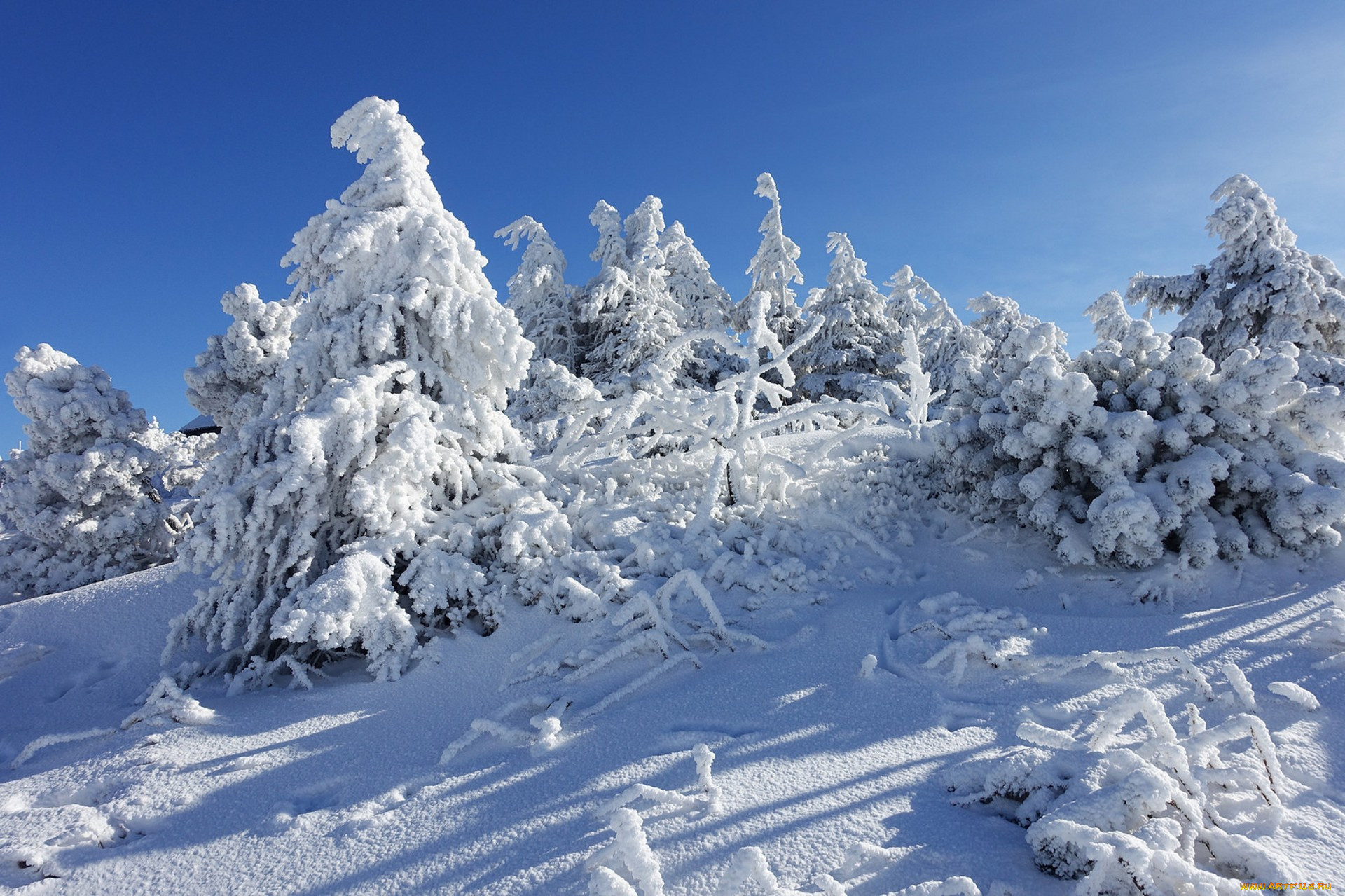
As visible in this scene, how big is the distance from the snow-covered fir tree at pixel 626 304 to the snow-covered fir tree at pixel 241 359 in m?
9.77

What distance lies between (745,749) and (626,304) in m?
18.6

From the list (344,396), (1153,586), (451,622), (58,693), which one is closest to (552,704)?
(451,622)

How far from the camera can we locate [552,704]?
12.1 feet

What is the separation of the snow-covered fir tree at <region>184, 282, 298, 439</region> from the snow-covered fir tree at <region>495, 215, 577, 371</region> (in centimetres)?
1088

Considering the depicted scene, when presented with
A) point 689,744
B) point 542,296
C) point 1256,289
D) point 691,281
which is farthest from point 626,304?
point 689,744

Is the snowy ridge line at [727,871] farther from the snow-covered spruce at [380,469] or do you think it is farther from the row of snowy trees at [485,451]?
the snow-covered spruce at [380,469]

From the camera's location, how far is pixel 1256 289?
1202cm

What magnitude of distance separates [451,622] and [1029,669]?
4196 mm

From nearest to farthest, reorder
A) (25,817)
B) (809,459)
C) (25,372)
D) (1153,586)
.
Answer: (25,817) < (1153,586) < (809,459) < (25,372)

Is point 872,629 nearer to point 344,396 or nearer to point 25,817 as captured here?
point 344,396

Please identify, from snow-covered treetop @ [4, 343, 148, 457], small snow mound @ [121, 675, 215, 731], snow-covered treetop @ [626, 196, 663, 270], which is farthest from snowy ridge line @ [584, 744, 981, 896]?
snow-covered treetop @ [626, 196, 663, 270]

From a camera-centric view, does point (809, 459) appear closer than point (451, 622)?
No

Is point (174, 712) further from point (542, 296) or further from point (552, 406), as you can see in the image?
point (542, 296)

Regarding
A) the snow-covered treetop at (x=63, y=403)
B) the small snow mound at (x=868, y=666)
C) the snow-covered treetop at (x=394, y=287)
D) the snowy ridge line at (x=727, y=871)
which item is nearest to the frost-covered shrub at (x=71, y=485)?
the snow-covered treetop at (x=63, y=403)
